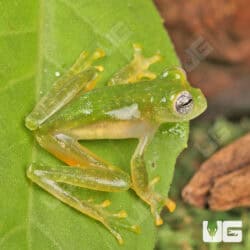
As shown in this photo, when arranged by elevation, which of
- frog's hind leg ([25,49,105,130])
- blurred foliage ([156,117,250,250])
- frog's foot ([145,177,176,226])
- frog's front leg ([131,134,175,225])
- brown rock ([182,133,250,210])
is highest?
frog's hind leg ([25,49,105,130])

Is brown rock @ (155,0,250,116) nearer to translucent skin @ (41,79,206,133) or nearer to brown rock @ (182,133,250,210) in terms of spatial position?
brown rock @ (182,133,250,210)

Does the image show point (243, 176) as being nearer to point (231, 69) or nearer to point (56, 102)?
point (56, 102)

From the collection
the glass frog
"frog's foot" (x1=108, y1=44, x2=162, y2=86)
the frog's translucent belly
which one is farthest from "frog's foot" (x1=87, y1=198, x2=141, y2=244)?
"frog's foot" (x1=108, y1=44, x2=162, y2=86)

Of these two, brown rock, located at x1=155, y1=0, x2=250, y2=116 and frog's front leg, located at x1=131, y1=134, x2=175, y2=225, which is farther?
brown rock, located at x1=155, y1=0, x2=250, y2=116

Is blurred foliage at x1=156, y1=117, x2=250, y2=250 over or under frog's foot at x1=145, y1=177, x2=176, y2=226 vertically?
under

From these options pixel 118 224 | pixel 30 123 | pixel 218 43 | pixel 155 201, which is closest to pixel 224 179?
pixel 155 201

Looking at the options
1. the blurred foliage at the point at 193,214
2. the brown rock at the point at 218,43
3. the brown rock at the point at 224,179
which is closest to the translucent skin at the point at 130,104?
the brown rock at the point at 224,179

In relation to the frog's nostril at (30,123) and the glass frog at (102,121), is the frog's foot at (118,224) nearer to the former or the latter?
the glass frog at (102,121)
